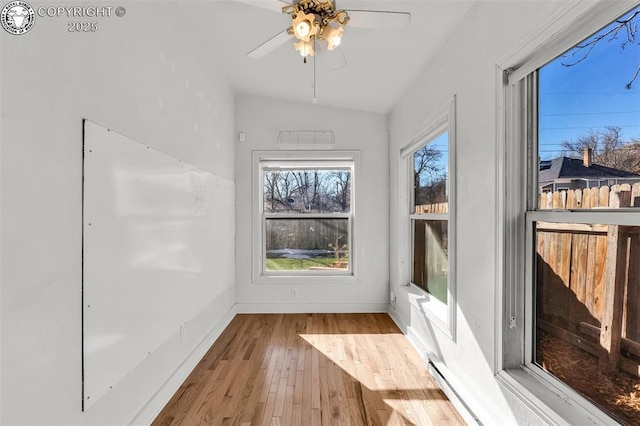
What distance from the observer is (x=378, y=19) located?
66.1 inches

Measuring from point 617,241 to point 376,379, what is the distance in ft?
5.89

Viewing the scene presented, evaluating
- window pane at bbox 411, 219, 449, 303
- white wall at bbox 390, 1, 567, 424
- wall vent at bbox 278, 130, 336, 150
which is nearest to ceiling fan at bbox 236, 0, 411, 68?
white wall at bbox 390, 1, 567, 424

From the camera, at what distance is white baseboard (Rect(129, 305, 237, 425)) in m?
1.85

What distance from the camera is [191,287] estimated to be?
2494 mm

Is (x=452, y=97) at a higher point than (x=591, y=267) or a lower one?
higher

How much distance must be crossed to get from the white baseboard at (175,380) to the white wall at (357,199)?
2.78ft

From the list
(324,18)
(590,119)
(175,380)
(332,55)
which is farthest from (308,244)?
(590,119)

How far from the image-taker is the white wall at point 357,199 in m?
3.95

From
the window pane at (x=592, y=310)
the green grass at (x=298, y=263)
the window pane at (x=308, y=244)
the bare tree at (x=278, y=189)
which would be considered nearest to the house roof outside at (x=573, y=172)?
the window pane at (x=592, y=310)

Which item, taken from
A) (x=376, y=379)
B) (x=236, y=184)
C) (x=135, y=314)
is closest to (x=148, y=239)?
(x=135, y=314)

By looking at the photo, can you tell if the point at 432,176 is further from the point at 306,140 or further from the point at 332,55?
the point at 306,140

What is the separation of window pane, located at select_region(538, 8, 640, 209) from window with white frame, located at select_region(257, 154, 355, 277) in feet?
8.89

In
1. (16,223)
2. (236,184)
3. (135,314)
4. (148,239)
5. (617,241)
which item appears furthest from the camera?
(236,184)

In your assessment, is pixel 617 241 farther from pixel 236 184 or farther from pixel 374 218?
pixel 236 184
